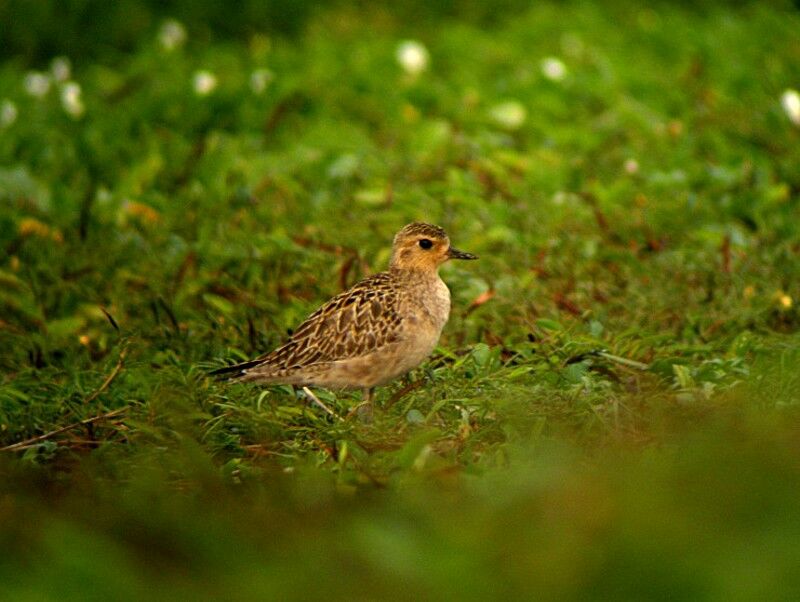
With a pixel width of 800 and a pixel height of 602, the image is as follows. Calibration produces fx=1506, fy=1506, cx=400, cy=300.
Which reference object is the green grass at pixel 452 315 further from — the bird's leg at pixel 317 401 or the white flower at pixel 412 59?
the white flower at pixel 412 59

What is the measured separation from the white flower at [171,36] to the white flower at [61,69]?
93 centimetres

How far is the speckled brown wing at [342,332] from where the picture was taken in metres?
6.32

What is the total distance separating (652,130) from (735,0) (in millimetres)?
5753

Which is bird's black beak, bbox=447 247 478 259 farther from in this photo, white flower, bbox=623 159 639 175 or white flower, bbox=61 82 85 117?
white flower, bbox=61 82 85 117

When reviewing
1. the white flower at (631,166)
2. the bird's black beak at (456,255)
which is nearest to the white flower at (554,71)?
the white flower at (631,166)

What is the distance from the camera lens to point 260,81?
40.9ft

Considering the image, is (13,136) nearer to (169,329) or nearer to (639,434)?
(169,329)

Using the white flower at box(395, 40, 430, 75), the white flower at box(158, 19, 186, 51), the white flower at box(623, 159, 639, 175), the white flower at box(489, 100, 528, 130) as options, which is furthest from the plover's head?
the white flower at box(158, 19, 186, 51)

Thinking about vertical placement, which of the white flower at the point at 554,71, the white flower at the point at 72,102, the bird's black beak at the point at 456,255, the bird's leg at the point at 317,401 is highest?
the white flower at the point at 554,71

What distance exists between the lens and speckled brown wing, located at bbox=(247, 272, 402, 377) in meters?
6.32

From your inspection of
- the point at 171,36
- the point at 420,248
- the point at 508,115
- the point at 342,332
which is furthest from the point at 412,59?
the point at 342,332

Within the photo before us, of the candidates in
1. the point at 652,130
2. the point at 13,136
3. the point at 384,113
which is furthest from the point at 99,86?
the point at 652,130

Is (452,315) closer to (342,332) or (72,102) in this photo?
(342,332)

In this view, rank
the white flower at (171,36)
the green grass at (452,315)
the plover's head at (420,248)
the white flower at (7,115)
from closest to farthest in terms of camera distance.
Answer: the green grass at (452,315)
the plover's head at (420,248)
the white flower at (7,115)
the white flower at (171,36)
